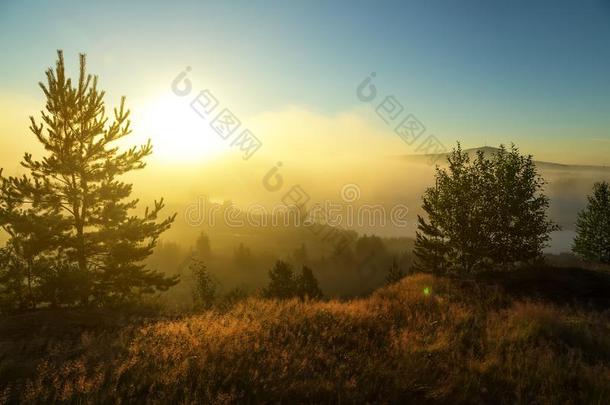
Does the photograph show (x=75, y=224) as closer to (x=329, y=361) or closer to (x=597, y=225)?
(x=329, y=361)

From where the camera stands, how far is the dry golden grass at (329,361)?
20.4ft

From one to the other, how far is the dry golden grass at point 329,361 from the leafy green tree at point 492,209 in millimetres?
17341

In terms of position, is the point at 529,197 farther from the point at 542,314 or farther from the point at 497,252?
the point at 542,314

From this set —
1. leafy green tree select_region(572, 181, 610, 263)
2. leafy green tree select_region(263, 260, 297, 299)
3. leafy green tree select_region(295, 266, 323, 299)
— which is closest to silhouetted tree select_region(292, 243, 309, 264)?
leafy green tree select_region(295, 266, 323, 299)

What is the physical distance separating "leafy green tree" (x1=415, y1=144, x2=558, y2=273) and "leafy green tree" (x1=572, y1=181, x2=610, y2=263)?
75.7ft

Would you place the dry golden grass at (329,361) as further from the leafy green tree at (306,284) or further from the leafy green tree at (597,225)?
the leafy green tree at (597,225)

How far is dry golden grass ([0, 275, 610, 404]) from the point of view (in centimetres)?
622

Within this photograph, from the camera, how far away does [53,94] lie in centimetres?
1703

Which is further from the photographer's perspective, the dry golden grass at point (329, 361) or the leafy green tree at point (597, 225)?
the leafy green tree at point (597, 225)

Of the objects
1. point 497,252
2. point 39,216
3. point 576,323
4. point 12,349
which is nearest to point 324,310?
point 576,323

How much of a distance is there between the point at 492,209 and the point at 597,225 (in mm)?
26624

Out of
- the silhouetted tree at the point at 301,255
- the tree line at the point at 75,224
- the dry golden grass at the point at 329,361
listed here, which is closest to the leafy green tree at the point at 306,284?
the tree line at the point at 75,224

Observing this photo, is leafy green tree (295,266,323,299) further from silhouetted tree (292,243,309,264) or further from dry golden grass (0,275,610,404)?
silhouetted tree (292,243,309,264)

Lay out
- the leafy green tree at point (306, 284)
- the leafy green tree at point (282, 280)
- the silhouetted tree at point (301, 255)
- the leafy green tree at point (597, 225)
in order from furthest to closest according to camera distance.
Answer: the silhouetted tree at point (301, 255) < the leafy green tree at point (306, 284) < the leafy green tree at point (282, 280) < the leafy green tree at point (597, 225)
